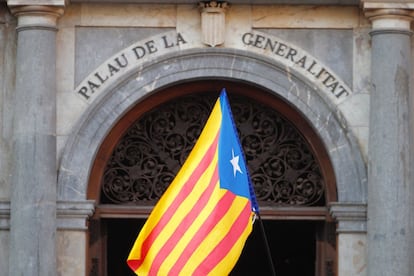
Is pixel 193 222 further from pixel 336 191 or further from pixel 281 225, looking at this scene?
pixel 281 225

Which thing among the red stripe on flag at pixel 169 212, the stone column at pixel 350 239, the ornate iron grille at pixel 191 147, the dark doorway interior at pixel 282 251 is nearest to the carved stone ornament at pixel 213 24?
the ornate iron grille at pixel 191 147

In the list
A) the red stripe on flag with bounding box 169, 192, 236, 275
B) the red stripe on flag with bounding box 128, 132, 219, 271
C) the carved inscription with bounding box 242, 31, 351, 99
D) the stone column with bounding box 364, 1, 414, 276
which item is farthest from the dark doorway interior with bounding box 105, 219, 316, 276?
the red stripe on flag with bounding box 169, 192, 236, 275

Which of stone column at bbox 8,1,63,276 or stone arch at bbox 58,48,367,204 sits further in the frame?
stone arch at bbox 58,48,367,204

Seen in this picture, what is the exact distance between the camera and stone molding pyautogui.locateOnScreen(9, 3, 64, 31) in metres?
18.2

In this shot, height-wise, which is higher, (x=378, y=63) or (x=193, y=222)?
(x=378, y=63)

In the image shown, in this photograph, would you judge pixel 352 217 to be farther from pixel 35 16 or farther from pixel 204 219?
pixel 35 16

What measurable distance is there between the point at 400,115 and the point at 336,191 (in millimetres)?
1120

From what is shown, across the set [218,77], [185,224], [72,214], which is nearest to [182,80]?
[218,77]

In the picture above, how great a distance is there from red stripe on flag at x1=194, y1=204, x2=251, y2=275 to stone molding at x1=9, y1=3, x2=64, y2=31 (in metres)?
3.43

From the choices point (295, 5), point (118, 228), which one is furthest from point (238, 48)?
point (118, 228)

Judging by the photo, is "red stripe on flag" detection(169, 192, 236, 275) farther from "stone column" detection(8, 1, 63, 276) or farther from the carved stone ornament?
the carved stone ornament

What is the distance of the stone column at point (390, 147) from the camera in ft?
59.1

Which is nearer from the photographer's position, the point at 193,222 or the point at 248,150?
the point at 193,222

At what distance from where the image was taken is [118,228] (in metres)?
22.8
